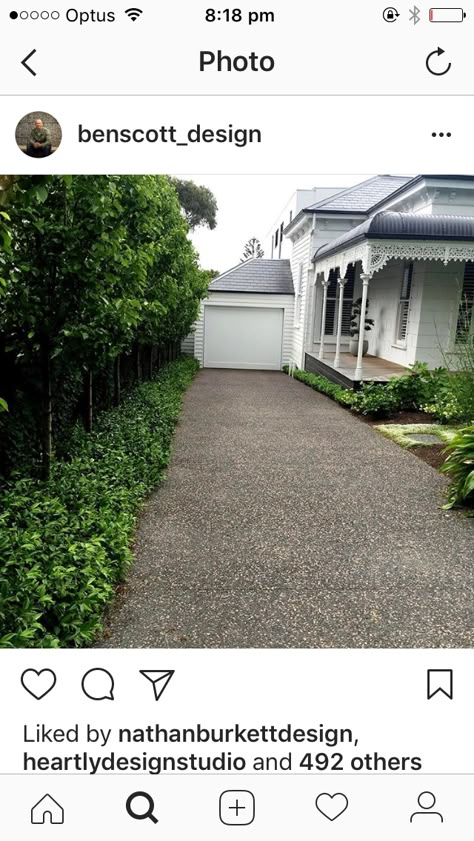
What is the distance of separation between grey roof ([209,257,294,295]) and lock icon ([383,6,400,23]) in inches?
723

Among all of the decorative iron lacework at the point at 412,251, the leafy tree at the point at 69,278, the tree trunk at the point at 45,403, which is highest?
the decorative iron lacework at the point at 412,251

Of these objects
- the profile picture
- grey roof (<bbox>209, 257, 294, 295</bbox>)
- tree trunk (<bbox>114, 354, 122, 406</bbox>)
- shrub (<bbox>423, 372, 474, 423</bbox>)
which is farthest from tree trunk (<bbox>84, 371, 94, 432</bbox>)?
grey roof (<bbox>209, 257, 294, 295</bbox>)

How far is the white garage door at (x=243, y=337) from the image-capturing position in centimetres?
1931

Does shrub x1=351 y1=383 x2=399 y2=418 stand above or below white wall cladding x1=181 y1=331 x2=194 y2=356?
above

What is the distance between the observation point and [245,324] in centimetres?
1942

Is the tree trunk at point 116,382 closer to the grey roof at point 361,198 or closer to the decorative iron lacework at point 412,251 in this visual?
the decorative iron lacework at point 412,251

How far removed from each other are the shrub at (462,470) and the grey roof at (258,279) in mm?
14526

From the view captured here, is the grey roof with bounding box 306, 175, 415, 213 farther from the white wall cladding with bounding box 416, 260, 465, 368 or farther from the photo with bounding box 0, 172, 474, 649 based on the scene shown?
the photo with bounding box 0, 172, 474, 649

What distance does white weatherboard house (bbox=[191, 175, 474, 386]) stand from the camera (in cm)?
→ 1042

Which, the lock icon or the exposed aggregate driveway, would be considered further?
the exposed aggregate driveway

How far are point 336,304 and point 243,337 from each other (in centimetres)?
364

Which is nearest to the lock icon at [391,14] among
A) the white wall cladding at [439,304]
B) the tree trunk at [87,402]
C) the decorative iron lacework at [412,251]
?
the tree trunk at [87,402]

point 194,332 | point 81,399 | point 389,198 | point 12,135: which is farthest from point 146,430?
point 194,332

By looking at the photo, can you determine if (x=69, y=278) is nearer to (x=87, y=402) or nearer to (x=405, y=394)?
(x=87, y=402)
